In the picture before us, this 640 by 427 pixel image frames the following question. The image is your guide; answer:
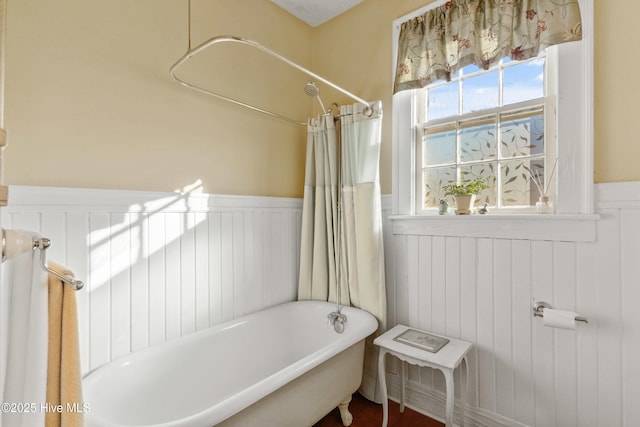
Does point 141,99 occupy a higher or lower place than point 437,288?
higher

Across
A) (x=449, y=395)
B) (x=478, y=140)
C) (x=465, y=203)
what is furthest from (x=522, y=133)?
(x=449, y=395)

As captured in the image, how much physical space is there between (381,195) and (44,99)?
69.9 inches

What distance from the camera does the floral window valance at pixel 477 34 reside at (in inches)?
54.7

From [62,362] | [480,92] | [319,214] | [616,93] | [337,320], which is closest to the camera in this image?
[62,362]

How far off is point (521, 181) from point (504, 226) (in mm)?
281

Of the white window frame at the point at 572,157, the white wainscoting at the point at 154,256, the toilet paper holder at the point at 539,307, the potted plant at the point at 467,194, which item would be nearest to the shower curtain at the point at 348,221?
the white wainscoting at the point at 154,256

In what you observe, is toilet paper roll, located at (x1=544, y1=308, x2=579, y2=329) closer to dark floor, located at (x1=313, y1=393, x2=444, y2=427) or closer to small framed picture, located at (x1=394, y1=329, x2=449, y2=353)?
small framed picture, located at (x1=394, y1=329, x2=449, y2=353)

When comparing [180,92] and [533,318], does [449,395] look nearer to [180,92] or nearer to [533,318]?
[533,318]

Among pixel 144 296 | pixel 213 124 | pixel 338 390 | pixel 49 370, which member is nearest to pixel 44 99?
pixel 213 124

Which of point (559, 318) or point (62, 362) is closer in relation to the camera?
point (62, 362)

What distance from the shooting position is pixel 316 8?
88.7 inches

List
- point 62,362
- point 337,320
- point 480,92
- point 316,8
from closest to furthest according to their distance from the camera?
point 62,362
point 480,92
point 337,320
point 316,8

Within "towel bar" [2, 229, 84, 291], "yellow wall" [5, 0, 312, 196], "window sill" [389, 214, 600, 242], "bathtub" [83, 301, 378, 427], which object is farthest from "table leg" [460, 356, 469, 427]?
"towel bar" [2, 229, 84, 291]

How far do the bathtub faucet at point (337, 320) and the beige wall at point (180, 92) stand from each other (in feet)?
2.80
